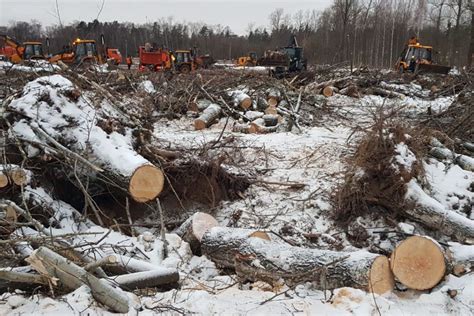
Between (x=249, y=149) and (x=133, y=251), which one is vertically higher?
(x=249, y=149)

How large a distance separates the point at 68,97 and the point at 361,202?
4.30 metres

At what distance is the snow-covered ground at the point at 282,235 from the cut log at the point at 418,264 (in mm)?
124

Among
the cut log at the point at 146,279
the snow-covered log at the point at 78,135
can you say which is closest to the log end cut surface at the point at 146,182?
the snow-covered log at the point at 78,135

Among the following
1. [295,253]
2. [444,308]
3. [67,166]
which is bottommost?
[444,308]

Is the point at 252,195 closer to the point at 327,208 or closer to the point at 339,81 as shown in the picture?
the point at 327,208

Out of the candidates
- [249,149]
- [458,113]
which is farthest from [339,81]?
[249,149]

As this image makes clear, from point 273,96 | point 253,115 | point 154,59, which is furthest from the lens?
point 154,59

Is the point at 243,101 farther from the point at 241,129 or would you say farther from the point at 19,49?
the point at 19,49

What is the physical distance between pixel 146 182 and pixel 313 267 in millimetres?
2194

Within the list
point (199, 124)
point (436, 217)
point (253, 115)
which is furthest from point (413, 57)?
point (436, 217)

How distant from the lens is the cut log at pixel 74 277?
2967 millimetres

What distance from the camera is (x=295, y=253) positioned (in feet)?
12.4

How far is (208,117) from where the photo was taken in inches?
376

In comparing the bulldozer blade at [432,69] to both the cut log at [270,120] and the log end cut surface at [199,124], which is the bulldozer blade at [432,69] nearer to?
the cut log at [270,120]
